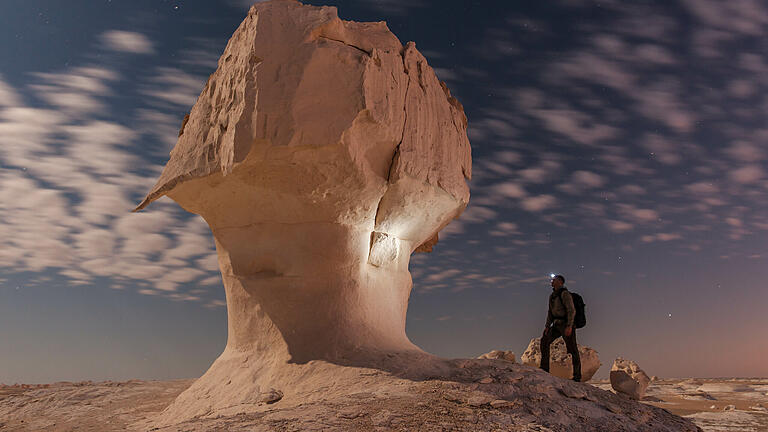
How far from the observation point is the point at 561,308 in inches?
263

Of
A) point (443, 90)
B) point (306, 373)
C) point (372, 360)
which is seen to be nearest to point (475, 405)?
point (372, 360)

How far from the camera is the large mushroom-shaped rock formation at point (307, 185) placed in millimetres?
5723

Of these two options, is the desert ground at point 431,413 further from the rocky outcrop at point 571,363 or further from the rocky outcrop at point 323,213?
the rocky outcrop at point 571,363

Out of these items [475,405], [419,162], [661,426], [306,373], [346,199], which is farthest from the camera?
[419,162]

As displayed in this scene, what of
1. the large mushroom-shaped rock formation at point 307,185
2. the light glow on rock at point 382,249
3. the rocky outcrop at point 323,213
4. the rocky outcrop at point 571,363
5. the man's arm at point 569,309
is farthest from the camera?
the rocky outcrop at point 571,363

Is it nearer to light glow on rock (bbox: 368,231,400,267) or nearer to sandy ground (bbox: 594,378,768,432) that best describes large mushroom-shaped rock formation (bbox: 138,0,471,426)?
light glow on rock (bbox: 368,231,400,267)

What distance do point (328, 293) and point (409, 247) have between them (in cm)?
194

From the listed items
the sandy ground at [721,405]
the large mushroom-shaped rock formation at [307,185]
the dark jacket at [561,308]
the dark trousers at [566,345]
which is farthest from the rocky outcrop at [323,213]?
the sandy ground at [721,405]

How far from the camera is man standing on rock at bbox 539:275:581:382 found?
655 centimetres

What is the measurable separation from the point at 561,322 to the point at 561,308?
179 millimetres

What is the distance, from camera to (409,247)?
26.2 ft

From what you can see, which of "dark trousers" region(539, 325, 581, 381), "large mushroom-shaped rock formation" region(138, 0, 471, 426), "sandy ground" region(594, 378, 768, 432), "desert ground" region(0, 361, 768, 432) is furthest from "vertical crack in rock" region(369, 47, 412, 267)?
"sandy ground" region(594, 378, 768, 432)

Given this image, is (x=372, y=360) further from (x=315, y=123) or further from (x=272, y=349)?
(x=315, y=123)

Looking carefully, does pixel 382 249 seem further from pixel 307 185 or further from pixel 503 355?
pixel 503 355
